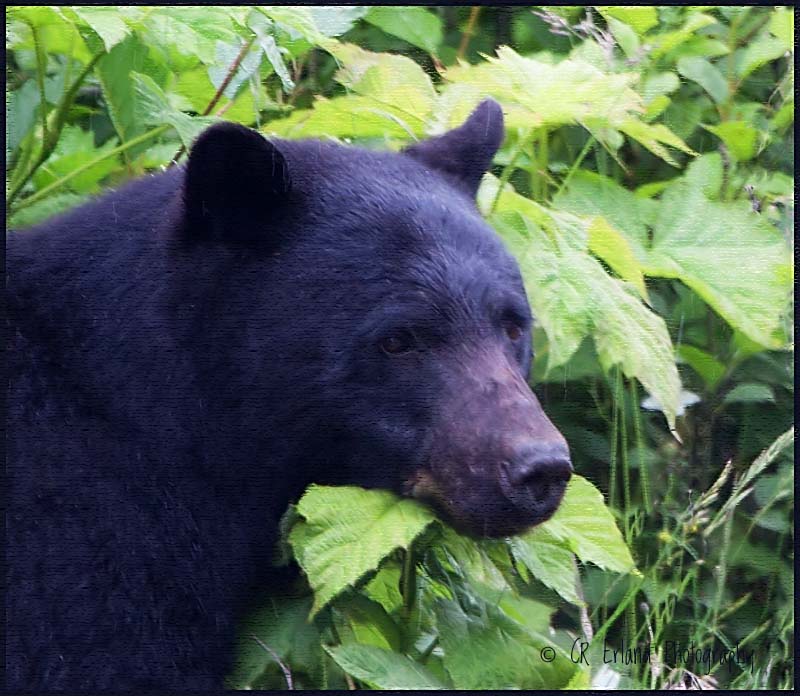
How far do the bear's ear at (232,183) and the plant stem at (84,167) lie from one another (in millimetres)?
782

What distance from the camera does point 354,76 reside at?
3.81 m

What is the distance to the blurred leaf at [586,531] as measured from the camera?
3.29 m

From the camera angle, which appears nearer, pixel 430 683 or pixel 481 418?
pixel 481 418

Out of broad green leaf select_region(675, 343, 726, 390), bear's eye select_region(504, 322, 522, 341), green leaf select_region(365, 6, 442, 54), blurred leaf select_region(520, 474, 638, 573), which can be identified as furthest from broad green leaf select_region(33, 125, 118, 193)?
broad green leaf select_region(675, 343, 726, 390)

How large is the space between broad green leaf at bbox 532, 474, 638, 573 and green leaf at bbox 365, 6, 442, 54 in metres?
1.47

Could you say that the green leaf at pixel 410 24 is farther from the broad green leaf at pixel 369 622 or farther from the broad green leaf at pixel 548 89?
the broad green leaf at pixel 369 622

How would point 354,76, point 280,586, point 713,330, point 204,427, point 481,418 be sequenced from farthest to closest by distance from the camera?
1. point 713,330
2. point 354,76
3. point 280,586
4. point 204,427
5. point 481,418

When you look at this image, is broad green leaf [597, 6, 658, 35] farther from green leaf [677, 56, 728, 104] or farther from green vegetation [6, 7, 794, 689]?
green leaf [677, 56, 728, 104]

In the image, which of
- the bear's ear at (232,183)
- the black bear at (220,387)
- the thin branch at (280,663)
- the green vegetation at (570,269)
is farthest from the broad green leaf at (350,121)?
the thin branch at (280,663)

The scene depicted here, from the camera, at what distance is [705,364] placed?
440cm

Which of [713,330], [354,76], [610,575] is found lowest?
[610,575]

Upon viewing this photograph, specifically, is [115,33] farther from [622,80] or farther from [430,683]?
[430,683]

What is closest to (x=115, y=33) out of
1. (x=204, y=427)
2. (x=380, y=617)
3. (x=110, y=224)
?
(x=110, y=224)

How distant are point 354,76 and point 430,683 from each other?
1.84m
